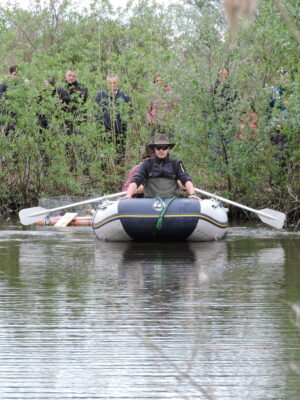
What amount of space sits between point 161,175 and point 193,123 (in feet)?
11.9

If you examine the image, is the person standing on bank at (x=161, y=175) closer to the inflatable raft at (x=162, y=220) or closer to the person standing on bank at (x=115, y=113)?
the inflatable raft at (x=162, y=220)

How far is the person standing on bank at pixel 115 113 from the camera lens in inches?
778

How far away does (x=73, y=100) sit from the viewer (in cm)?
2059

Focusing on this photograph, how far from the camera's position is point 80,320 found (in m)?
7.01

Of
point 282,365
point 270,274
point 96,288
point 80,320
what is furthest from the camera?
point 270,274

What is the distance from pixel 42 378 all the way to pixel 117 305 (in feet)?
9.36

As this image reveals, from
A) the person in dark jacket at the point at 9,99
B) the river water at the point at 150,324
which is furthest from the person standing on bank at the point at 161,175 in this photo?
the person in dark jacket at the point at 9,99

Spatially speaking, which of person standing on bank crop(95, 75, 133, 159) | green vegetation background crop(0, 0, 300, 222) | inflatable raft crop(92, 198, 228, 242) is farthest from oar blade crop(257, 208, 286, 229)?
person standing on bank crop(95, 75, 133, 159)

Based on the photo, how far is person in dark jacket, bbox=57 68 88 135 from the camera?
65.0ft

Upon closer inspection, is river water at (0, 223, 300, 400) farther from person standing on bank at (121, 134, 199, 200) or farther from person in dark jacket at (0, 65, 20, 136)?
person in dark jacket at (0, 65, 20, 136)

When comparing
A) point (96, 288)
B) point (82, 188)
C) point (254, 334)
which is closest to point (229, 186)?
point (82, 188)

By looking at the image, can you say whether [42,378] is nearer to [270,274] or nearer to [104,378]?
[104,378]

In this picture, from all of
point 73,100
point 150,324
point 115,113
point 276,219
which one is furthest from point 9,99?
point 150,324

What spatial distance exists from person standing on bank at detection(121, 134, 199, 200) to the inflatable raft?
27 centimetres
